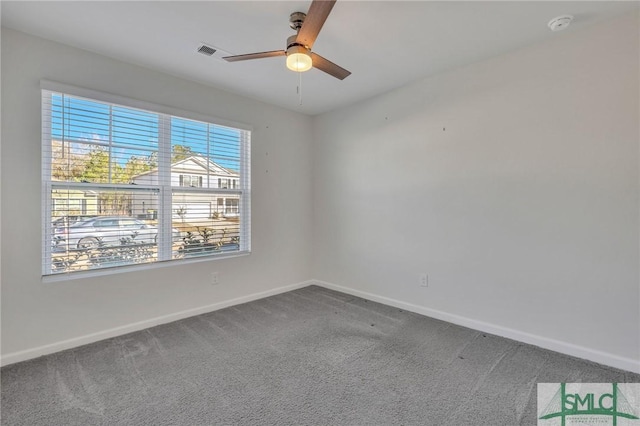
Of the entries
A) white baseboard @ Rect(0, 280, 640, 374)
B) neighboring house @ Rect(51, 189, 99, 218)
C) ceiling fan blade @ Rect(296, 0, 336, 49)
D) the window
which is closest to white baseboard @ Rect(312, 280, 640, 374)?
white baseboard @ Rect(0, 280, 640, 374)

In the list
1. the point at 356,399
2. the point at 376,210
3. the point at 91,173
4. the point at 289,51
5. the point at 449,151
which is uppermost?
the point at 289,51

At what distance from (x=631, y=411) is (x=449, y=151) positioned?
2.26 meters

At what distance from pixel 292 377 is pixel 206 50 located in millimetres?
2731

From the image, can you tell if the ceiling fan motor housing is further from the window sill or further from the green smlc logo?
the green smlc logo

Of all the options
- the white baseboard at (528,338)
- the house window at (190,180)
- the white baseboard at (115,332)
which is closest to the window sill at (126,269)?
the white baseboard at (115,332)

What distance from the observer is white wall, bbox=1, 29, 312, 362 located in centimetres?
224

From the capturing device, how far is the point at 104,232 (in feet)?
8.76

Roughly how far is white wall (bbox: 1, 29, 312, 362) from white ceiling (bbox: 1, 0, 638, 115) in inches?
7.8

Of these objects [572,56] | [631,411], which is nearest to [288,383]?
[631,411]

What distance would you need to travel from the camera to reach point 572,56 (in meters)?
2.31

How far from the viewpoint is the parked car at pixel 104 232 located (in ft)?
8.23

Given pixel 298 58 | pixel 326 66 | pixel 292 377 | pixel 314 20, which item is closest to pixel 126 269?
pixel 292 377

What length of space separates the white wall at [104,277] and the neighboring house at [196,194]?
34 centimetres

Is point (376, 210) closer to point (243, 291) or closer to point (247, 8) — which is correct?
point (243, 291)
